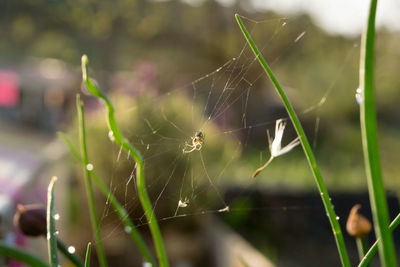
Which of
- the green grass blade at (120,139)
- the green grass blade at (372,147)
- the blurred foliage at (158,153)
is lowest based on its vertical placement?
the green grass blade at (372,147)

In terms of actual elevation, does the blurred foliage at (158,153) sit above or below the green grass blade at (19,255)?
above

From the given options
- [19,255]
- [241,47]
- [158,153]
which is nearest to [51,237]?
[19,255]

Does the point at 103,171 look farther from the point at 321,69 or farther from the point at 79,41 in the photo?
the point at 79,41

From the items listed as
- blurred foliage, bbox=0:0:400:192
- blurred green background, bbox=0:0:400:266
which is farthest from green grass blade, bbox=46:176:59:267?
blurred foliage, bbox=0:0:400:192

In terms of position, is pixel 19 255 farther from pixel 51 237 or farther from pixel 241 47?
pixel 241 47

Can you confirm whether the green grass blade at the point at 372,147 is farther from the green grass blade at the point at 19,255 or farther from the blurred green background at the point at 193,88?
the blurred green background at the point at 193,88

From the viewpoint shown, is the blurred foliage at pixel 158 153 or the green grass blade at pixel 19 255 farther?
the blurred foliage at pixel 158 153

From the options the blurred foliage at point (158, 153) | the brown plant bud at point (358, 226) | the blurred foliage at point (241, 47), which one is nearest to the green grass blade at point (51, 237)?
the brown plant bud at point (358, 226)
